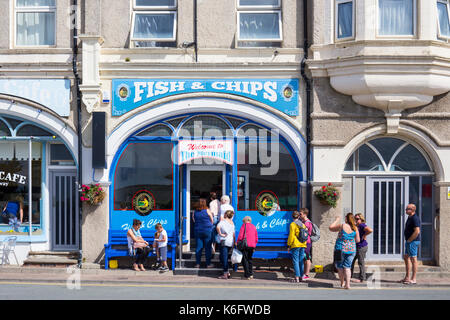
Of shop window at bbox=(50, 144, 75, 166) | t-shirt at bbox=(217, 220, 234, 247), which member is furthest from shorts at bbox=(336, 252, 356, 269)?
shop window at bbox=(50, 144, 75, 166)

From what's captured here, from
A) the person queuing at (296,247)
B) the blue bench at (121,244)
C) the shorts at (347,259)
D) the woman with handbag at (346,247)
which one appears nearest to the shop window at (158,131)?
the blue bench at (121,244)

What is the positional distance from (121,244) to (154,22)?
5626 millimetres

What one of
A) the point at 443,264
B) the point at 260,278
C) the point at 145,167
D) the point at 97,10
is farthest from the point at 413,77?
the point at 97,10

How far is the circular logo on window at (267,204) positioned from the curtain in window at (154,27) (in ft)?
15.4

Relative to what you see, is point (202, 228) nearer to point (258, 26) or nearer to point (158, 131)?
point (158, 131)

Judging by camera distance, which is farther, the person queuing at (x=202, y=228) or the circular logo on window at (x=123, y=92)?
the circular logo on window at (x=123, y=92)

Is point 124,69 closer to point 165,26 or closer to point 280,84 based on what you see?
point 165,26

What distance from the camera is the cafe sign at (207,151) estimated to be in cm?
1400

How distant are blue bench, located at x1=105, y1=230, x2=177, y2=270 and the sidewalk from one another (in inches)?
15.1

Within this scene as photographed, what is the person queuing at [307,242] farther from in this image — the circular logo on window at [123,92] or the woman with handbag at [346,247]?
the circular logo on window at [123,92]

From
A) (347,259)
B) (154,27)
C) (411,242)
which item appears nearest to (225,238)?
(347,259)

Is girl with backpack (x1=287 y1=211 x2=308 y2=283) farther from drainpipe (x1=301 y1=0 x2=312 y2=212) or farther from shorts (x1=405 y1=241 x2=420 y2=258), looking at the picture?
shorts (x1=405 y1=241 x2=420 y2=258)

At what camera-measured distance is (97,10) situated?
13.8 meters

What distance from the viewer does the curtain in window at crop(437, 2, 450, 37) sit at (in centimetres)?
1345
